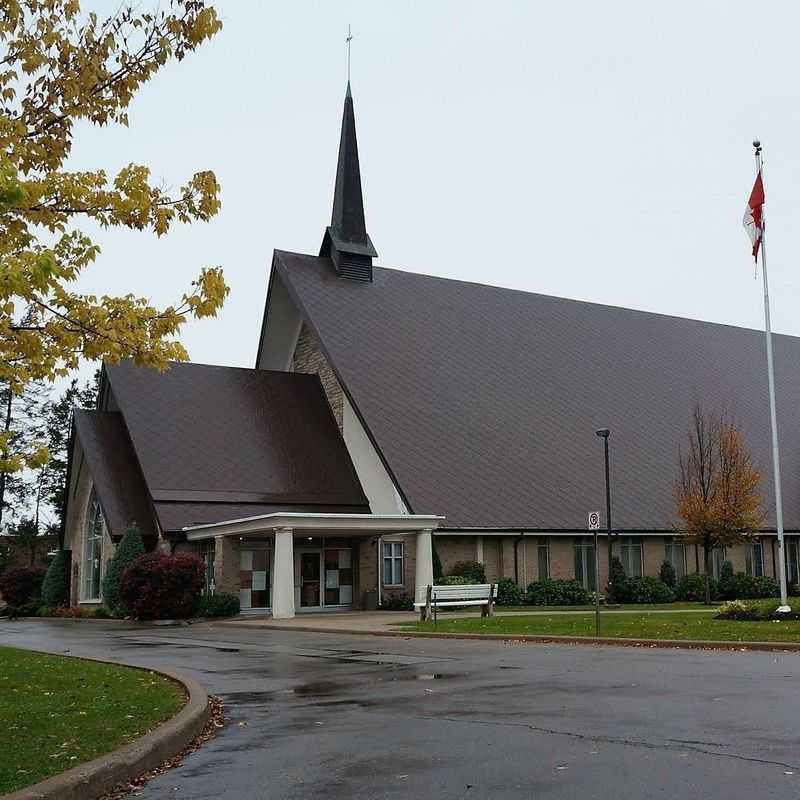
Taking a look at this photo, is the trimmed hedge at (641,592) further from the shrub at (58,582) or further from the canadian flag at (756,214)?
the shrub at (58,582)

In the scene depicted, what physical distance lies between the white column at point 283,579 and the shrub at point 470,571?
205 inches

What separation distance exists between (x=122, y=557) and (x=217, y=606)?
12.6ft

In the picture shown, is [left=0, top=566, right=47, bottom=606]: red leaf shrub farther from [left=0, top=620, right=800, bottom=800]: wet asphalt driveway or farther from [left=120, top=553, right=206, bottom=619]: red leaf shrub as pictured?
[left=0, top=620, right=800, bottom=800]: wet asphalt driveway

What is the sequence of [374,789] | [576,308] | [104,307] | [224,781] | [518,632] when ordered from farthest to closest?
[576,308] → [518,632] → [104,307] → [224,781] → [374,789]

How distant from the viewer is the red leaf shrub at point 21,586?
135ft

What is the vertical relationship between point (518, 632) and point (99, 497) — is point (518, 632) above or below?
below

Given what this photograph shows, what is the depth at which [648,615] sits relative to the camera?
24.0m

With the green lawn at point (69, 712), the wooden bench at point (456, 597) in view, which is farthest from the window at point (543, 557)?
the green lawn at point (69, 712)

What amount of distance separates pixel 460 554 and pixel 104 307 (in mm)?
22585

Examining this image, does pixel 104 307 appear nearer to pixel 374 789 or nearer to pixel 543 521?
pixel 374 789

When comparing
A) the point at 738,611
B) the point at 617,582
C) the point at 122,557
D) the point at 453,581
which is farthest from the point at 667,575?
the point at 122,557

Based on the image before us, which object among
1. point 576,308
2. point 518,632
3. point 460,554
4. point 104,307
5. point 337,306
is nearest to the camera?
point 104,307

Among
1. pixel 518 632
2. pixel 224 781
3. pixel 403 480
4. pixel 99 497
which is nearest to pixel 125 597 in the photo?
pixel 99 497

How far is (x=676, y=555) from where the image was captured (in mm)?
35750
